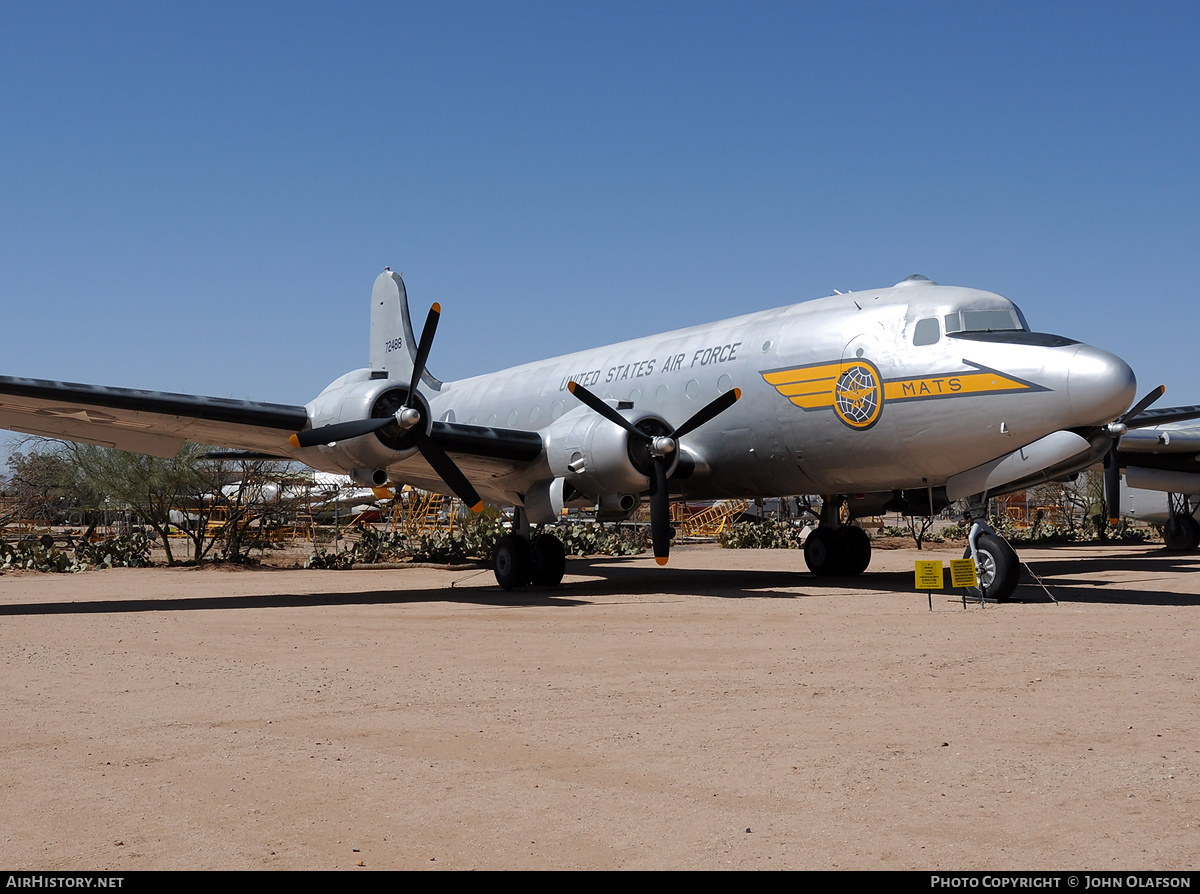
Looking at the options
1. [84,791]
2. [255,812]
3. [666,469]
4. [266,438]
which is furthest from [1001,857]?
[266,438]

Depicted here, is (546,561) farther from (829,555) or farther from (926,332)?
(926,332)

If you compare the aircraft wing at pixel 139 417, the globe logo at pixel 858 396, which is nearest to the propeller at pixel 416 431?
the aircraft wing at pixel 139 417

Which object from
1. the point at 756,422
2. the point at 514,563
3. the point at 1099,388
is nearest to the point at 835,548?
the point at 756,422

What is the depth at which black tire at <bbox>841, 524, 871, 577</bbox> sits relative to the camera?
18281 millimetres

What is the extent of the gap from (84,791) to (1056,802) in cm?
414

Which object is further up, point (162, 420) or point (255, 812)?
point (162, 420)

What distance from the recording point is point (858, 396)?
13.7 metres

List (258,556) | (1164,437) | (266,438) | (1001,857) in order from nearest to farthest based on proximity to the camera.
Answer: (1001,857) < (266,438) < (1164,437) < (258,556)

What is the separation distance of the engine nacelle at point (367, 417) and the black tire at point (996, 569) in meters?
7.64

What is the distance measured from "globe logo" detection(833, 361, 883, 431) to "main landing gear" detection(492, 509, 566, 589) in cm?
513

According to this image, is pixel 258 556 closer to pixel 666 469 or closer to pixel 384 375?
pixel 384 375

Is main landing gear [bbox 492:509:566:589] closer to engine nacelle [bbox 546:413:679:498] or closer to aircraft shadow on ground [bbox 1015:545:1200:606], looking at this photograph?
engine nacelle [bbox 546:413:679:498]

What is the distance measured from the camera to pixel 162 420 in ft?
48.7

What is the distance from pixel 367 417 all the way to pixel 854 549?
8.93 meters
